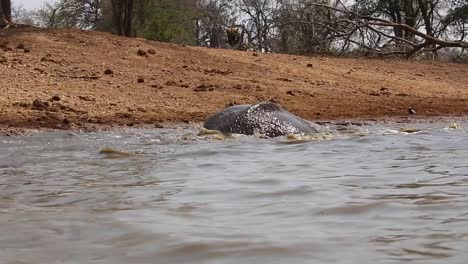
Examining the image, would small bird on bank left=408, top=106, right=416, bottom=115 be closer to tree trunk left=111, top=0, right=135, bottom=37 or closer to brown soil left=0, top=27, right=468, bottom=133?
brown soil left=0, top=27, right=468, bottom=133

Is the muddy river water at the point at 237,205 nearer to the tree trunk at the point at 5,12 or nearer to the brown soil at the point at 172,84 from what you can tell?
the brown soil at the point at 172,84

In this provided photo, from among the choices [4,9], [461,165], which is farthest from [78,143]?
[4,9]

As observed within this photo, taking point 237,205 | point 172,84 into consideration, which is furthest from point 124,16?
point 237,205

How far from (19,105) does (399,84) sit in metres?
6.68

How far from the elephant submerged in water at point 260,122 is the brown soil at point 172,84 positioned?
1511 millimetres

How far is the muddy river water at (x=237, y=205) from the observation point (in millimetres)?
2309

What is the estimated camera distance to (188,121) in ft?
28.6

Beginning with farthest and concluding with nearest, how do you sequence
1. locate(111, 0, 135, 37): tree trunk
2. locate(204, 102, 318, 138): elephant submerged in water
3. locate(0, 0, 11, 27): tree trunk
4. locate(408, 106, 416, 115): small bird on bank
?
locate(111, 0, 135, 37): tree trunk → locate(0, 0, 11, 27): tree trunk → locate(408, 106, 416, 115): small bird on bank → locate(204, 102, 318, 138): elephant submerged in water

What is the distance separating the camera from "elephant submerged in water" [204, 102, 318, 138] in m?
6.82

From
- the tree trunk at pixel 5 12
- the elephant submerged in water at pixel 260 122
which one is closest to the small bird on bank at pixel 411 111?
the elephant submerged in water at pixel 260 122

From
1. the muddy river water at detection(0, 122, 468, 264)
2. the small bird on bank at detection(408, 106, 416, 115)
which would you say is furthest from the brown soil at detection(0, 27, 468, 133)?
the muddy river water at detection(0, 122, 468, 264)

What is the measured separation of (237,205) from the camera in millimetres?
3148

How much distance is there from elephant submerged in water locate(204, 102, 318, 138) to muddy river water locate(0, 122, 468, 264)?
1.09 m

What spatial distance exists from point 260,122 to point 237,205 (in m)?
3.77
